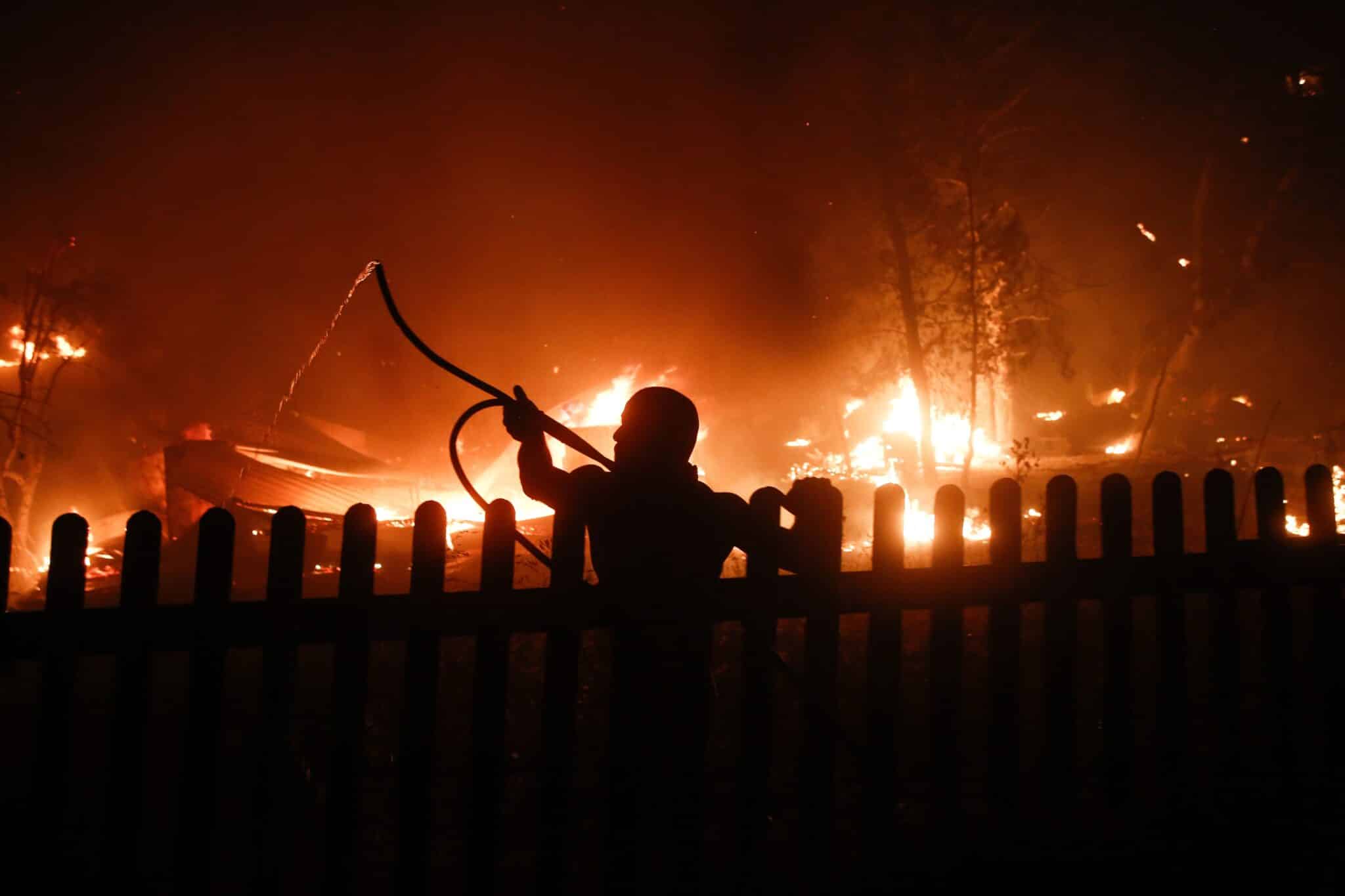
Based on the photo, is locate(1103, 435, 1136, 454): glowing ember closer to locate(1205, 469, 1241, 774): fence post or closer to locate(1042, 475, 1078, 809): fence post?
locate(1205, 469, 1241, 774): fence post

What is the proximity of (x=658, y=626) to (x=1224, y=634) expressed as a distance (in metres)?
2.99

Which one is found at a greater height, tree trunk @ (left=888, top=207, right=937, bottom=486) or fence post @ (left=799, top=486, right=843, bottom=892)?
tree trunk @ (left=888, top=207, right=937, bottom=486)

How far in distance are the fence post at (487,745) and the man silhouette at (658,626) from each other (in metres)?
0.40

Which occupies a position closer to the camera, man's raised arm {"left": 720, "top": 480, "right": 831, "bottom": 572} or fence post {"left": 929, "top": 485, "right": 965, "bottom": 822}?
man's raised arm {"left": 720, "top": 480, "right": 831, "bottom": 572}

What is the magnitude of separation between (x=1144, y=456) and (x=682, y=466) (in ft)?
84.1

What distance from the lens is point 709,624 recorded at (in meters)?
3.19

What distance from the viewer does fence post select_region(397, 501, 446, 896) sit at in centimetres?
293

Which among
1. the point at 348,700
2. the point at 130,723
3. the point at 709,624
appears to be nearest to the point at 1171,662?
the point at 709,624

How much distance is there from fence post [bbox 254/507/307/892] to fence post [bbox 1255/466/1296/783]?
4.55 m

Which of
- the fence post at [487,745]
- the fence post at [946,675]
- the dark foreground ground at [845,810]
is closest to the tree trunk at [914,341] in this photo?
the dark foreground ground at [845,810]

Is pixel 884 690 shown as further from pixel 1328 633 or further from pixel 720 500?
pixel 1328 633

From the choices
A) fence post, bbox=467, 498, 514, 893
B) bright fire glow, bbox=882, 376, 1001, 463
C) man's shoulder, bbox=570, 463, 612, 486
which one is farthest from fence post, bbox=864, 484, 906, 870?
bright fire glow, bbox=882, 376, 1001, 463

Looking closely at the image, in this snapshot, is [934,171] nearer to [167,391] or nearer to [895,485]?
[895,485]

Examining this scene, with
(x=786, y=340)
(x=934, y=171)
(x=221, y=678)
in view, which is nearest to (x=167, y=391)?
(x=786, y=340)
